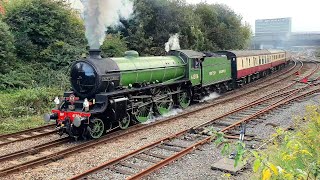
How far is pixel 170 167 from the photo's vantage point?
26.7ft

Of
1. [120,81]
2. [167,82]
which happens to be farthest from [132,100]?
[167,82]

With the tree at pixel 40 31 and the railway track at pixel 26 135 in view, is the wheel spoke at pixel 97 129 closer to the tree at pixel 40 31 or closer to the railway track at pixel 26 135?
the railway track at pixel 26 135

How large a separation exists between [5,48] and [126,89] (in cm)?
761

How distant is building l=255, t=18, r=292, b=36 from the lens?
4670 inches

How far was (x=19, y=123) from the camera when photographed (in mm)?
12797

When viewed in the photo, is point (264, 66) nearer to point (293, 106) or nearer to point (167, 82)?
point (293, 106)

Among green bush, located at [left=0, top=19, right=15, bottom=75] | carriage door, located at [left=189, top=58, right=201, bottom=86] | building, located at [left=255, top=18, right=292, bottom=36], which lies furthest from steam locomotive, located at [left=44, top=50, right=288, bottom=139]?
building, located at [left=255, top=18, right=292, bottom=36]

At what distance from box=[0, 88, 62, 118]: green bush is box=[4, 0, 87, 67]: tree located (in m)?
3.46

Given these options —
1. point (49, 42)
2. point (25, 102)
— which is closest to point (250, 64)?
point (49, 42)

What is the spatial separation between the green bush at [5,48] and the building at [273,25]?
364ft

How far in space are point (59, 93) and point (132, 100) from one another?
511 centimetres

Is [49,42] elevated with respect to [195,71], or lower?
elevated

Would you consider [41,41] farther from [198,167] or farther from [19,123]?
[198,167]

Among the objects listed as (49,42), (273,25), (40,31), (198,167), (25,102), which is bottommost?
(198,167)
